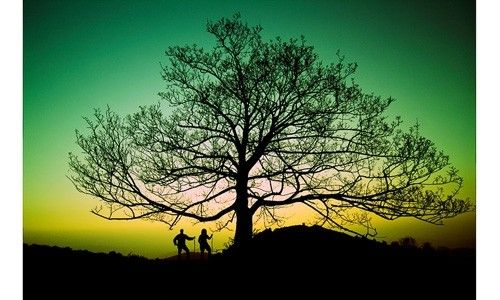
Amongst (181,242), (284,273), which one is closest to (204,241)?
(181,242)

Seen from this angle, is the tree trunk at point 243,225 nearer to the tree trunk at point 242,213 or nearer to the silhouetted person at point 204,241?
the tree trunk at point 242,213

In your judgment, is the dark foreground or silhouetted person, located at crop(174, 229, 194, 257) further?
silhouetted person, located at crop(174, 229, 194, 257)

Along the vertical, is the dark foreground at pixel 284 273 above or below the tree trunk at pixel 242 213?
below

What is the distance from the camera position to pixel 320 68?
31.9 feet

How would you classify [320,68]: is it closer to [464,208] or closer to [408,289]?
[464,208]

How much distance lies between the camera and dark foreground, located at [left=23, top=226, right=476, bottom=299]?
283 inches

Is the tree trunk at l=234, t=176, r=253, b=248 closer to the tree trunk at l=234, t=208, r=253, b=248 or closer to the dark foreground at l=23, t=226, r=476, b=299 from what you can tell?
the tree trunk at l=234, t=208, r=253, b=248

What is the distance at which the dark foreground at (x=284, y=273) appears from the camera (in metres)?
7.18

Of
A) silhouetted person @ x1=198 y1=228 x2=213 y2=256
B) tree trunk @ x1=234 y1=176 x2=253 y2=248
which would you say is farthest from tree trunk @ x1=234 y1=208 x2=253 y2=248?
silhouetted person @ x1=198 y1=228 x2=213 y2=256

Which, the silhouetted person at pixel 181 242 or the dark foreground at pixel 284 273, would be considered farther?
the silhouetted person at pixel 181 242

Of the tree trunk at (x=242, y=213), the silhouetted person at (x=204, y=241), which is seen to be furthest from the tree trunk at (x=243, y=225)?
the silhouetted person at (x=204, y=241)
